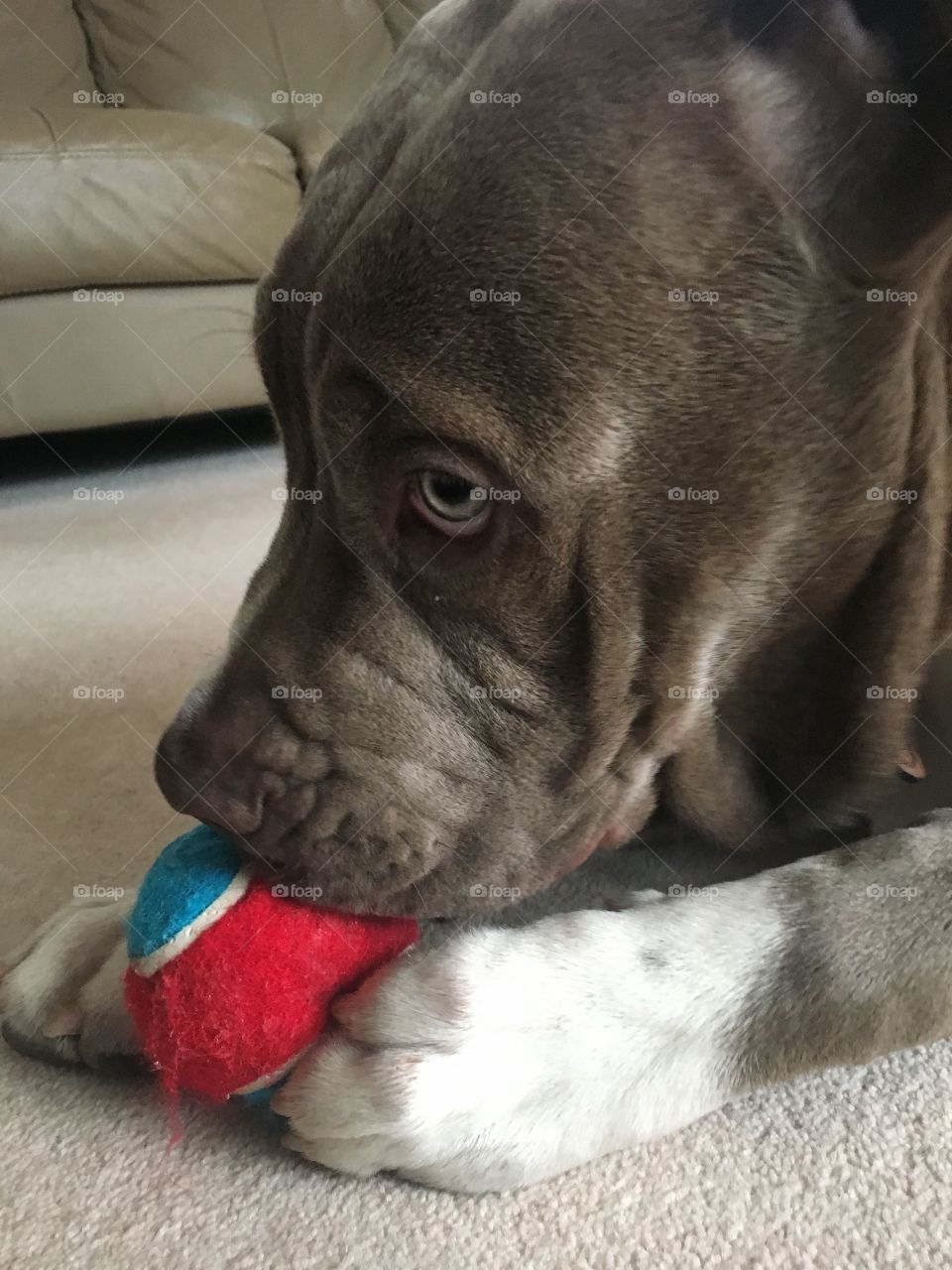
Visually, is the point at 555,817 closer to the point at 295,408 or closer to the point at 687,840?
the point at 687,840

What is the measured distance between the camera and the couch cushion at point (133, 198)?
9.89ft

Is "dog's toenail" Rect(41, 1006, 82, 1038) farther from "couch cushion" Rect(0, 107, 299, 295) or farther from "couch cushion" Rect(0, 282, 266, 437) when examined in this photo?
"couch cushion" Rect(0, 107, 299, 295)

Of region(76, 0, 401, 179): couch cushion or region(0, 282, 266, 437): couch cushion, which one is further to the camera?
region(76, 0, 401, 179): couch cushion

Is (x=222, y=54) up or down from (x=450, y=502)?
down

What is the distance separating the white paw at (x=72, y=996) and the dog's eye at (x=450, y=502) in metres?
0.50

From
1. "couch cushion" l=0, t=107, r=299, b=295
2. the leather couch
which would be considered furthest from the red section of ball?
"couch cushion" l=0, t=107, r=299, b=295

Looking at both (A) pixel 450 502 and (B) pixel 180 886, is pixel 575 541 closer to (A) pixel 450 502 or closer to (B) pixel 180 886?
(A) pixel 450 502

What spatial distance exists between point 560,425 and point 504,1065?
1.83 feet

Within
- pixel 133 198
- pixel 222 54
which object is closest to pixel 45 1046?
pixel 133 198

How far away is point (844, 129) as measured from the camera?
39.3 inches

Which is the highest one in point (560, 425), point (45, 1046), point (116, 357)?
point (560, 425)

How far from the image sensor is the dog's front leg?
3.02 feet

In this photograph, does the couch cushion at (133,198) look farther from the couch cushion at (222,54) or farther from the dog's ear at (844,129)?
the dog's ear at (844,129)

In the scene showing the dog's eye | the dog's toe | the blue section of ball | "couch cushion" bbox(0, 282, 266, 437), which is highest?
the dog's eye
